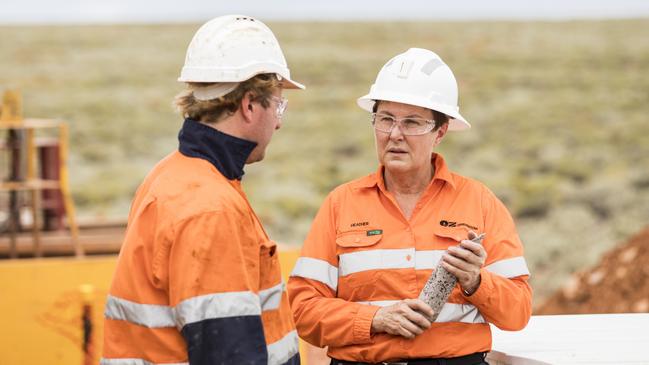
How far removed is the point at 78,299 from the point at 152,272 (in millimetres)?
5102

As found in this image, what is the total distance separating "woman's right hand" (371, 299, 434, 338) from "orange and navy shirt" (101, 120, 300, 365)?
0.78 metres

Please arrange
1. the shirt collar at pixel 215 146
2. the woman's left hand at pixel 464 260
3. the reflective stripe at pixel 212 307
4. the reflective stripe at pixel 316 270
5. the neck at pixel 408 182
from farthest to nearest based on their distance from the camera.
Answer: the neck at pixel 408 182 < the reflective stripe at pixel 316 270 < the woman's left hand at pixel 464 260 < the shirt collar at pixel 215 146 < the reflective stripe at pixel 212 307

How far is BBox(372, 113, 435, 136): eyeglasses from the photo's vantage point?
429 centimetres

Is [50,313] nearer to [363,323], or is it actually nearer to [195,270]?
[363,323]

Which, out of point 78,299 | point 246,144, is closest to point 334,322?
point 246,144

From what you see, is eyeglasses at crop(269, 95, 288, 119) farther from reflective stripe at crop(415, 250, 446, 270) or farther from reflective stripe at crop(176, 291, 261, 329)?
reflective stripe at crop(415, 250, 446, 270)

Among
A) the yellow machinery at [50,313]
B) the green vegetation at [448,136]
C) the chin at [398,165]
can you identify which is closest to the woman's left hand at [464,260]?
the chin at [398,165]

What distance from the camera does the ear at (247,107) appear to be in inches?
127

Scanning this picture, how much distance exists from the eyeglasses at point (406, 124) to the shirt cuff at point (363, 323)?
756mm

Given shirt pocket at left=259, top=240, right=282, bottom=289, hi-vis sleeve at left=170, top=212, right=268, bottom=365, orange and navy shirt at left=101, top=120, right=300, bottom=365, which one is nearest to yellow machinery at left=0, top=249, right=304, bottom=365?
shirt pocket at left=259, top=240, right=282, bottom=289

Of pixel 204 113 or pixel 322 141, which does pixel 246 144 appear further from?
pixel 322 141

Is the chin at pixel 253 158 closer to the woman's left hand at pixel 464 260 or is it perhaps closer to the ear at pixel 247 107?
the ear at pixel 247 107

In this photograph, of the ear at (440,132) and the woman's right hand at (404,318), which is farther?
the ear at (440,132)

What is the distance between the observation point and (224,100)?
10.5 feet
